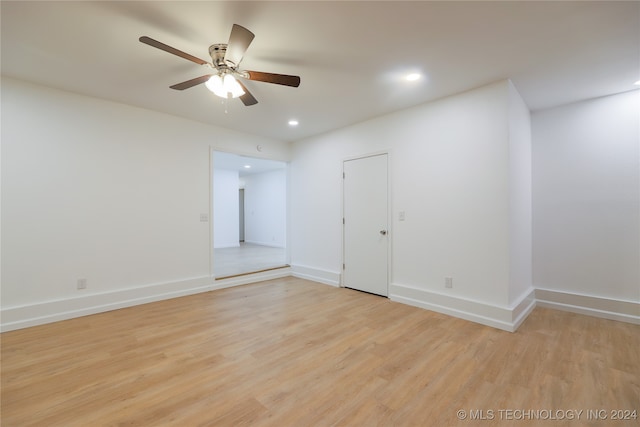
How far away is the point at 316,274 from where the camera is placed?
4820mm

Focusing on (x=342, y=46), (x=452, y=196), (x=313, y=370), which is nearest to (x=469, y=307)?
(x=452, y=196)

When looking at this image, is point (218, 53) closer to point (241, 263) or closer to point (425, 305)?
point (425, 305)

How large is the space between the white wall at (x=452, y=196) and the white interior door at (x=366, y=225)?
0.17m

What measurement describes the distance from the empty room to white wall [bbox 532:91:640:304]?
23 millimetres

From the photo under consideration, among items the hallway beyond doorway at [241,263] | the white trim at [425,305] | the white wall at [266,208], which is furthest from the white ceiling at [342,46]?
the white wall at [266,208]

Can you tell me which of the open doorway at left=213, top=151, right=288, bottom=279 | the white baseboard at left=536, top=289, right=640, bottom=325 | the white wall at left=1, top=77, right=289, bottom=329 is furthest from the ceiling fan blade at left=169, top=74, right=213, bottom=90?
the open doorway at left=213, top=151, right=288, bottom=279

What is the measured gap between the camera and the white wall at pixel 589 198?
3014 millimetres

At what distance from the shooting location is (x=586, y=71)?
102 inches

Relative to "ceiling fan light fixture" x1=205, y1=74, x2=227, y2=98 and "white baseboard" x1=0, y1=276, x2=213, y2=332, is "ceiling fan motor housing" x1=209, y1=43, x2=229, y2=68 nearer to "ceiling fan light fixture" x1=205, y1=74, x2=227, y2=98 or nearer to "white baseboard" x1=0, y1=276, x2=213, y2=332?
"ceiling fan light fixture" x1=205, y1=74, x2=227, y2=98

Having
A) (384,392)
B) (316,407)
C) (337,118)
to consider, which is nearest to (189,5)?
(337,118)

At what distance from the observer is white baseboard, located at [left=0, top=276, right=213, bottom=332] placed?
109 inches

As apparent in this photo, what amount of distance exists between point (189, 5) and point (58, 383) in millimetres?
2839

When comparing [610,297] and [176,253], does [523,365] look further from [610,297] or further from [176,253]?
[176,253]

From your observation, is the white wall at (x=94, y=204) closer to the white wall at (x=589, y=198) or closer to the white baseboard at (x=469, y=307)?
the white baseboard at (x=469, y=307)
